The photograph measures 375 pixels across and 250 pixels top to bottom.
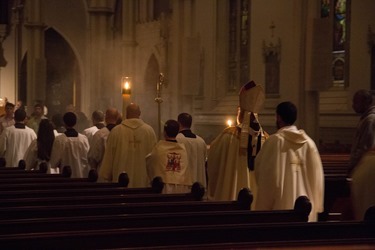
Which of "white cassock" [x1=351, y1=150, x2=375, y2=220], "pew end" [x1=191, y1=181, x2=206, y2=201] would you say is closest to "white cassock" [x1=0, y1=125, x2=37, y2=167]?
"pew end" [x1=191, y1=181, x2=206, y2=201]

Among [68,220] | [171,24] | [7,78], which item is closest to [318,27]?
[171,24]

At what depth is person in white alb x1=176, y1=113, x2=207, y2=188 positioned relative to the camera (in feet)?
31.5

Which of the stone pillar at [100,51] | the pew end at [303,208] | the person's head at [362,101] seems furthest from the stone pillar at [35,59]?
the pew end at [303,208]

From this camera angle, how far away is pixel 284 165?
6879 mm

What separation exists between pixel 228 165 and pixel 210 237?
13.6 ft

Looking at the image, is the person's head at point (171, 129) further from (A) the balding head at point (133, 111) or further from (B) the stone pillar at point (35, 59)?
(B) the stone pillar at point (35, 59)

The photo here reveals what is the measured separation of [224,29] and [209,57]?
33.0 inches

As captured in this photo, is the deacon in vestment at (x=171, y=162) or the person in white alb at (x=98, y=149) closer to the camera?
the deacon in vestment at (x=171, y=162)

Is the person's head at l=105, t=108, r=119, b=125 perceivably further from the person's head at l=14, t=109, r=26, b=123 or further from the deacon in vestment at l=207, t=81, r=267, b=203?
the deacon in vestment at l=207, t=81, r=267, b=203

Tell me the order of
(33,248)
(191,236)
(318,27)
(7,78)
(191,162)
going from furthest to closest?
(7,78)
(318,27)
(191,162)
(191,236)
(33,248)

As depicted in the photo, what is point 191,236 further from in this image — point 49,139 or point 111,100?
point 111,100

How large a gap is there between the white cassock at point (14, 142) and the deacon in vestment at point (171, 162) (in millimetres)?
4260

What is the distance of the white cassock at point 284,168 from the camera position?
6.85 m

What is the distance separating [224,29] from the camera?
864 inches
